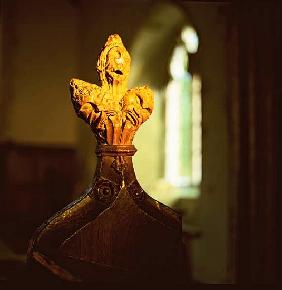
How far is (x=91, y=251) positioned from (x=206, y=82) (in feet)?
12.5

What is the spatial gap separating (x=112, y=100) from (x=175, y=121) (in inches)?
203

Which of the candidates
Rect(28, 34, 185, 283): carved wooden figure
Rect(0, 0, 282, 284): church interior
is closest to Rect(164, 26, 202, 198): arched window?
Rect(0, 0, 282, 284): church interior

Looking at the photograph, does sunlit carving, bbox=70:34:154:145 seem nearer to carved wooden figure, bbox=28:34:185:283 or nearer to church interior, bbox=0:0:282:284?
carved wooden figure, bbox=28:34:185:283

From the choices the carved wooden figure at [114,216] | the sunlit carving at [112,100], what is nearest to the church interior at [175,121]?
the carved wooden figure at [114,216]

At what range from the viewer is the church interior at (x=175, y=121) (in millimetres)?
3672

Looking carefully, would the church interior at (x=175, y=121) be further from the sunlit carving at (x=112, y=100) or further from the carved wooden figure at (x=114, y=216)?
the sunlit carving at (x=112, y=100)

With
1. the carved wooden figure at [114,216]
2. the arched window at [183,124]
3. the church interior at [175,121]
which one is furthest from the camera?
the arched window at [183,124]

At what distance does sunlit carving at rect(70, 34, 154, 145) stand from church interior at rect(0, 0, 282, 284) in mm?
413

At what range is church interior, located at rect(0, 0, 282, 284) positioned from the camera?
3.67 metres

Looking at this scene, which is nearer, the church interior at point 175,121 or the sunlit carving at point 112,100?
the sunlit carving at point 112,100

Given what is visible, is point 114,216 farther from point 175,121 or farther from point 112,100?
point 175,121

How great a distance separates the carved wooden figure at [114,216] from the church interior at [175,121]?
17 cm

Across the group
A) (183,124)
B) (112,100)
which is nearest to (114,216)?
(112,100)

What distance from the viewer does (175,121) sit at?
6156mm
